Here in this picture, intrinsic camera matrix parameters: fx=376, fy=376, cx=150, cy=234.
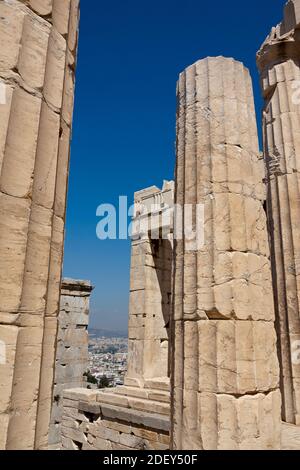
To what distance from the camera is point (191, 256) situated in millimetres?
5508

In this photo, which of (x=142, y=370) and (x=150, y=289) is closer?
(x=142, y=370)

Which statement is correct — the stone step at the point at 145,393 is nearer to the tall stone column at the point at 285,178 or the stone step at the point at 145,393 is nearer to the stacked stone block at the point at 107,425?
the stacked stone block at the point at 107,425

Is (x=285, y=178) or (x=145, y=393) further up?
(x=285, y=178)

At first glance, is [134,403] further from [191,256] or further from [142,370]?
[191,256]

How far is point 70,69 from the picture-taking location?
339cm

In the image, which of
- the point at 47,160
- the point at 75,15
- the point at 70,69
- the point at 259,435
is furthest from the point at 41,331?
the point at 259,435

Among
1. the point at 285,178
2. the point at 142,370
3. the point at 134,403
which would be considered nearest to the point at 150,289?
the point at 142,370

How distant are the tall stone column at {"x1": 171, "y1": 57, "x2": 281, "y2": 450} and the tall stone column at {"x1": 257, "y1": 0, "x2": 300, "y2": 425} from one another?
1.82 m

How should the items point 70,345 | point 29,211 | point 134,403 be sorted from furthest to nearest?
1. point 70,345
2. point 134,403
3. point 29,211

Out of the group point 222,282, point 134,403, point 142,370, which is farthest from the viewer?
point 142,370

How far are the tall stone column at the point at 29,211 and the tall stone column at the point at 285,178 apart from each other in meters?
5.49

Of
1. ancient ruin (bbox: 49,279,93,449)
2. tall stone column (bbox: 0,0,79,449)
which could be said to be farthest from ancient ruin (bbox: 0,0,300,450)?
ancient ruin (bbox: 49,279,93,449)

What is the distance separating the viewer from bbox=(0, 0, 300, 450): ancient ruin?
2.41m

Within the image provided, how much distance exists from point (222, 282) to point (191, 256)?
0.63 metres
